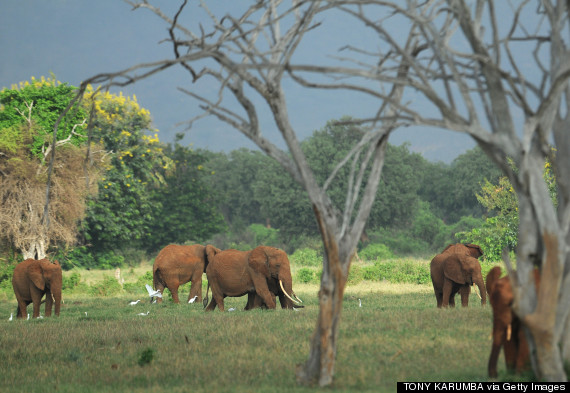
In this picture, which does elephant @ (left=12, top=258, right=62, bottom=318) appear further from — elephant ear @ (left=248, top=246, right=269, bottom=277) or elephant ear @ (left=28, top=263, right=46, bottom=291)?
elephant ear @ (left=248, top=246, right=269, bottom=277)

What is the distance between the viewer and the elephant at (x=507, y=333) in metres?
Answer: 9.30

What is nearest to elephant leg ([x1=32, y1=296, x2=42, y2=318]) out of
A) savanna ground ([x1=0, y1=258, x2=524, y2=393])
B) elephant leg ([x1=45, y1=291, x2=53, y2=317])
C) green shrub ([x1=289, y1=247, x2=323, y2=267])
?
elephant leg ([x1=45, y1=291, x2=53, y2=317])

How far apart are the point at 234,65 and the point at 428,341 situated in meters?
6.87

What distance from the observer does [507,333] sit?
934cm

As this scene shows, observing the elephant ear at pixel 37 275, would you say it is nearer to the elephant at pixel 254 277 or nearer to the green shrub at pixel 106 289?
the elephant at pixel 254 277

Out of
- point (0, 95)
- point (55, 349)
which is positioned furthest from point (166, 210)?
point (55, 349)

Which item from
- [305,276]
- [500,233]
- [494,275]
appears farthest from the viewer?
[500,233]

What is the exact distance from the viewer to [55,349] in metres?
13.8

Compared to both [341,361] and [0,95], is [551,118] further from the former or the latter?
[0,95]

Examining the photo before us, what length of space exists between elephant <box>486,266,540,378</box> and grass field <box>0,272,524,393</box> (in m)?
0.23

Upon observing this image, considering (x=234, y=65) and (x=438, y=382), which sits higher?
(x=234, y=65)

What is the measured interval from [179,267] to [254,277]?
17.9 ft

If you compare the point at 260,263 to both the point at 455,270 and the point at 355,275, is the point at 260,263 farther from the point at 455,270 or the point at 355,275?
the point at 355,275

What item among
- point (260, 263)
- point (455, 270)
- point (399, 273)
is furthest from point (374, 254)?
point (455, 270)
